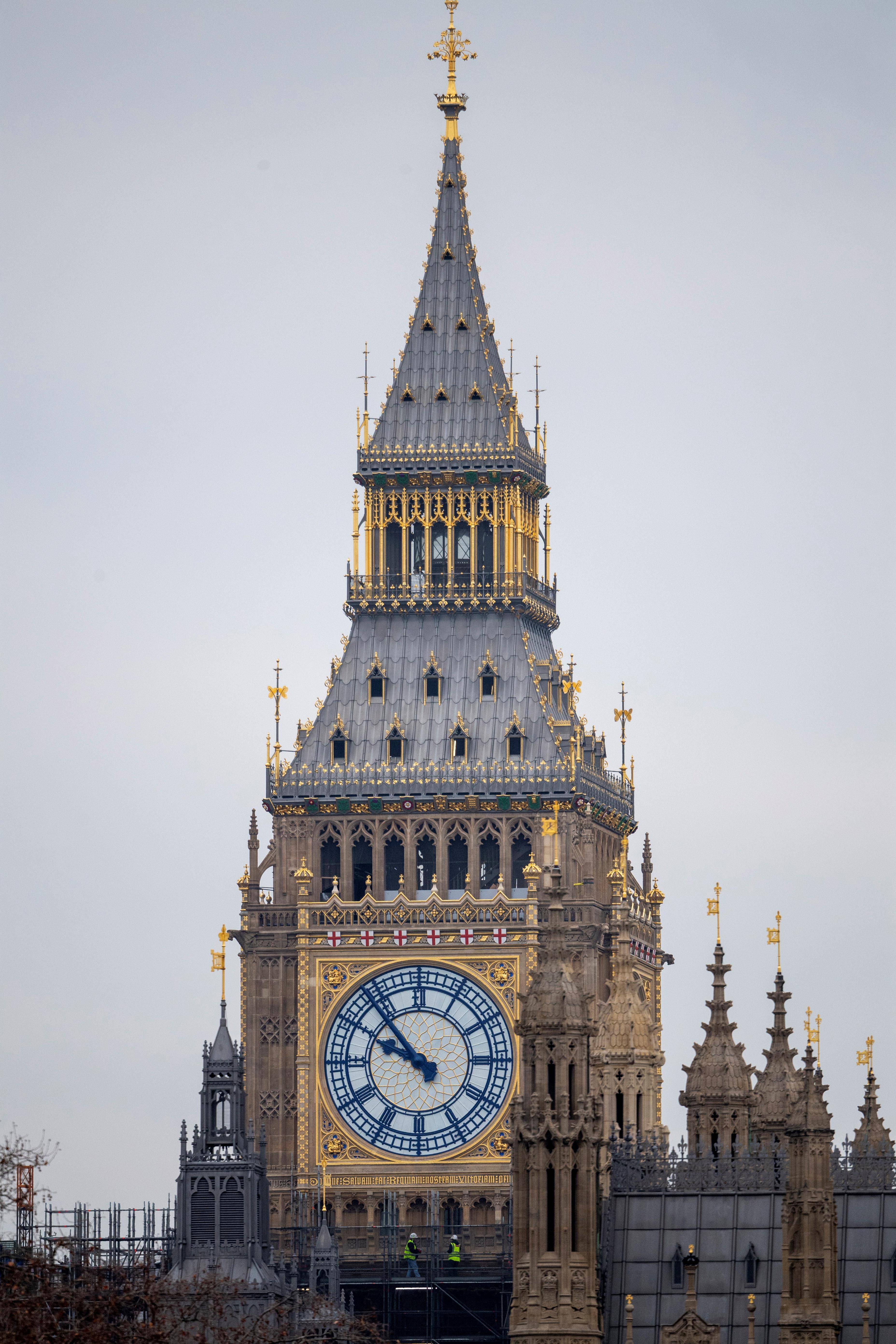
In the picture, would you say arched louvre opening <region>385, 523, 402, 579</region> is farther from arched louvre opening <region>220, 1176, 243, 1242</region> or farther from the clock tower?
arched louvre opening <region>220, 1176, 243, 1242</region>

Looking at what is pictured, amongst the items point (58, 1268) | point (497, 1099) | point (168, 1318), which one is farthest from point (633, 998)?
point (58, 1268)

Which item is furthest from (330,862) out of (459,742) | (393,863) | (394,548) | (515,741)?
(394,548)

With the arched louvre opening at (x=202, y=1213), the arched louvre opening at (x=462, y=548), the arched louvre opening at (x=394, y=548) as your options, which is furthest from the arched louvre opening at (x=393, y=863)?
the arched louvre opening at (x=202, y=1213)

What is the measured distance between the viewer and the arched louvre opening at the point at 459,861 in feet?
516

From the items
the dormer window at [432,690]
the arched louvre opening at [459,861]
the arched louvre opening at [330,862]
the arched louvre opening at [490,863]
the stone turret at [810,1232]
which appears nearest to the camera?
the stone turret at [810,1232]

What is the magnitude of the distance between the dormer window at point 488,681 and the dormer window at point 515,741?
1737 millimetres

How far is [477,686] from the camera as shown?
160 metres

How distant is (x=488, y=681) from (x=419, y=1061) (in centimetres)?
1268

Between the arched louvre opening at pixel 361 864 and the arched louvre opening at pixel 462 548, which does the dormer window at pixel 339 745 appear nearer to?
the arched louvre opening at pixel 361 864

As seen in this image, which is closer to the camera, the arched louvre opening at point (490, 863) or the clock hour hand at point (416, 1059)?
the clock hour hand at point (416, 1059)

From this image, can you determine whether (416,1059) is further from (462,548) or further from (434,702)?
(462,548)

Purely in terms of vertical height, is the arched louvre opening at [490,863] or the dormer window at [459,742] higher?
the dormer window at [459,742]

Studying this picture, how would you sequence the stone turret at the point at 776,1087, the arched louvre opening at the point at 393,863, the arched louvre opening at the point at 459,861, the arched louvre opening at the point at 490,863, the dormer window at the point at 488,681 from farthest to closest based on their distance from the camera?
the dormer window at the point at 488,681, the arched louvre opening at the point at 490,863, the arched louvre opening at the point at 393,863, the arched louvre opening at the point at 459,861, the stone turret at the point at 776,1087

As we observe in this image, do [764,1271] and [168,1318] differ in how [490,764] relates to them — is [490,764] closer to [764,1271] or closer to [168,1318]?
[168,1318]
